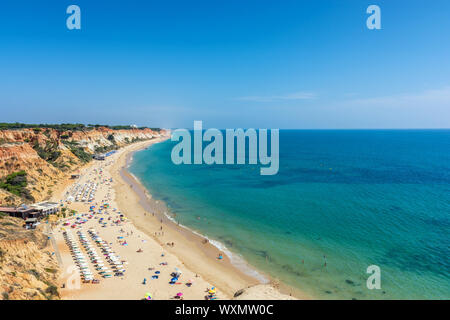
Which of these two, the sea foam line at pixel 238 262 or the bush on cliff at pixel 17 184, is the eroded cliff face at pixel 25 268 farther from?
the bush on cliff at pixel 17 184

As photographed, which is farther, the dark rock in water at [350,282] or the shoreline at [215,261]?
the dark rock in water at [350,282]

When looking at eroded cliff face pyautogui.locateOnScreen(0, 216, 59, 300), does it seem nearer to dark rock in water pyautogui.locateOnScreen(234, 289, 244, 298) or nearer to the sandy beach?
the sandy beach

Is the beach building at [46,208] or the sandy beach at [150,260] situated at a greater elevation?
the beach building at [46,208]

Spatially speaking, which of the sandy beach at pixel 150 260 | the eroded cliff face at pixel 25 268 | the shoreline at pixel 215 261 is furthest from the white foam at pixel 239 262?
the eroded cliff face at pixel 25 268

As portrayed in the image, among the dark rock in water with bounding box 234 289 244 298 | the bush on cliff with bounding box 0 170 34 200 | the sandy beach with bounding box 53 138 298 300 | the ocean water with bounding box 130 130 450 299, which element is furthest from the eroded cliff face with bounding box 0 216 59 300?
the bush on cliff with bounding box 0 170 34 200

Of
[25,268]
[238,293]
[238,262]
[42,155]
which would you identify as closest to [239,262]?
[238,262]
